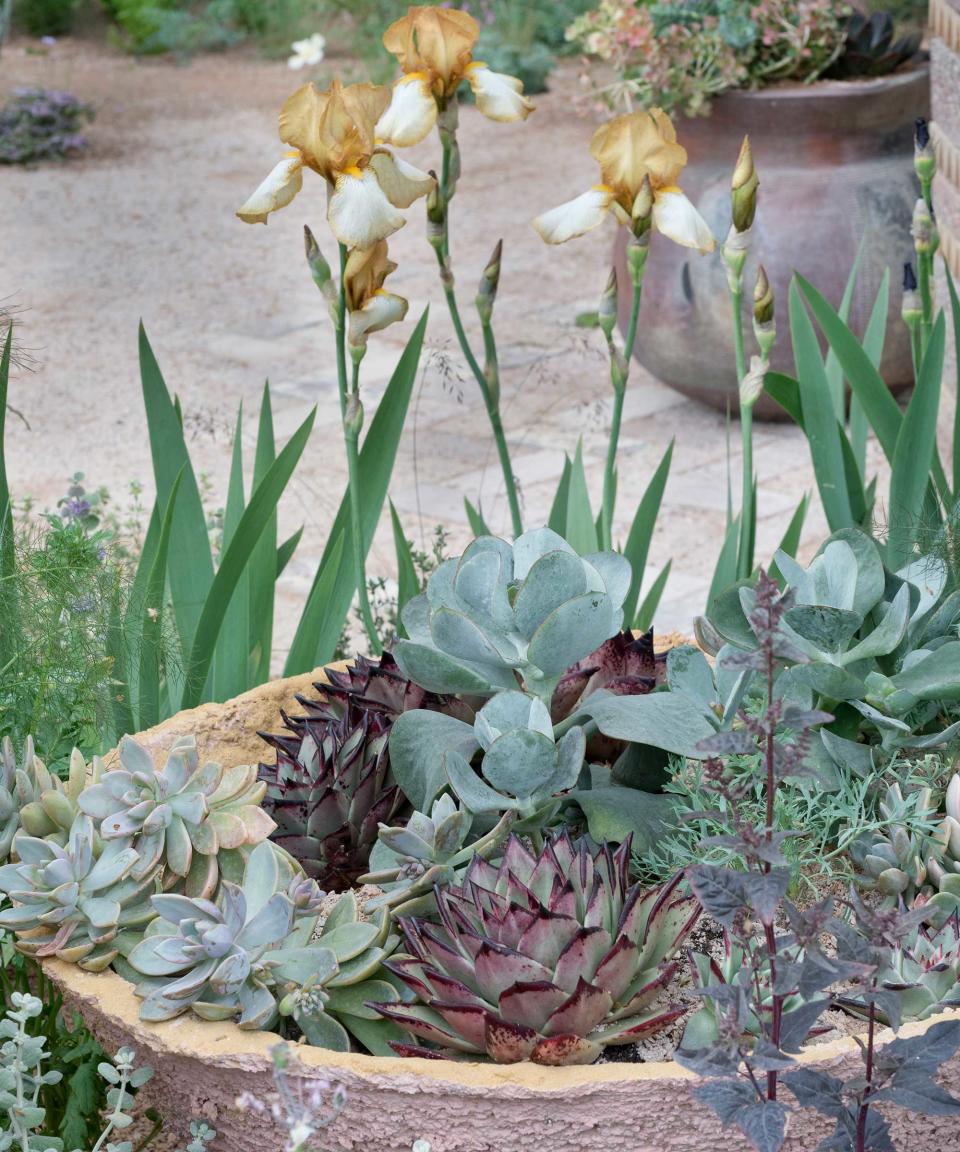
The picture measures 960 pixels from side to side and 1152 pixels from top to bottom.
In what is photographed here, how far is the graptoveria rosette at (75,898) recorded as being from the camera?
3.73 feet

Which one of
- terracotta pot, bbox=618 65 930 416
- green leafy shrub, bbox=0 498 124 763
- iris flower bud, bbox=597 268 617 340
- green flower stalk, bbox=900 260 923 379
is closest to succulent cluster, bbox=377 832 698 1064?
green leafy shrub, bbox=0 498 124 763

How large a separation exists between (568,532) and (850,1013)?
0.99 meters

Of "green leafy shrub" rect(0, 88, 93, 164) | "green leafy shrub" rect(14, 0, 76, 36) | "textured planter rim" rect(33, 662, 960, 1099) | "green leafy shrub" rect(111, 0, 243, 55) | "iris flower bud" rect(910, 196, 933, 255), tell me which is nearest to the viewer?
"textured planter rim" rect(33, 662, 960, 1099)

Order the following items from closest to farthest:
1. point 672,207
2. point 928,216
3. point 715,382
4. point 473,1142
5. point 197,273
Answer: point 473,1142 < point 672,207 < point 928,216 < point 715,382 < point 197,273

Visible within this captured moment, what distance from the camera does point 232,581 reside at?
1601 mm

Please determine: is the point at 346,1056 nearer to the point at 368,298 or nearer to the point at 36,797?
the point at 36,797

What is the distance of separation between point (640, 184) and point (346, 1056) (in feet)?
3.16

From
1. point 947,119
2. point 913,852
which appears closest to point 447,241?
point 913,852

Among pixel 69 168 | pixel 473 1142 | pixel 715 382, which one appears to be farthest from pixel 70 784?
pixel 69 168

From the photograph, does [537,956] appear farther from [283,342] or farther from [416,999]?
[283,342]

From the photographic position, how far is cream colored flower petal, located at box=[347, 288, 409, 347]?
1.57m

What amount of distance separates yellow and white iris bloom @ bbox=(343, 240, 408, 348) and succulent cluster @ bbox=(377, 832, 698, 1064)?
0.66 meters

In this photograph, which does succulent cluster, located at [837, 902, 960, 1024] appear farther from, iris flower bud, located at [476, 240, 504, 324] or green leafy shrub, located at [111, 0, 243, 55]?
green leafy shrub, located at [111, 0, 243, 55]

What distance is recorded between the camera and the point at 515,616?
125 cm
